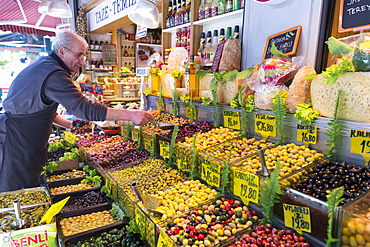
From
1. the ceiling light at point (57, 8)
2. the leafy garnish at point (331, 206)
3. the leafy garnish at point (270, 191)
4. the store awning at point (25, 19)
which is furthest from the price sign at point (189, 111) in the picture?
the store awning at point (25, 19)

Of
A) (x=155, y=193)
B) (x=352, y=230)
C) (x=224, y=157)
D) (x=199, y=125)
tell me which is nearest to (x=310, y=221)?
(x=352, y=230)

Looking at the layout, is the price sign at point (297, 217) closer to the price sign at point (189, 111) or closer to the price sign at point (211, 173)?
the price sign at point (211, 173)

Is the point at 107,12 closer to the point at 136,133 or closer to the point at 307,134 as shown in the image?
the point at 136,133

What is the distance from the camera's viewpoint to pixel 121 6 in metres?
6.02

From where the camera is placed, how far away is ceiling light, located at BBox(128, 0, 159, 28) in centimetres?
362

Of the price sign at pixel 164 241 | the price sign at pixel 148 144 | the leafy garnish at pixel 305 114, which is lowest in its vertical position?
the price sign at pixel 164 241

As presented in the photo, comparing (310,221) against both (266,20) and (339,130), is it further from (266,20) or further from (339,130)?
(266,20)

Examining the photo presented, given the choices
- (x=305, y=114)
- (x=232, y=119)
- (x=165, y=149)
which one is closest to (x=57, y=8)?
(x=165, y=149)

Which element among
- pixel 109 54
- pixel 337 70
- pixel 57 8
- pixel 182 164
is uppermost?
pixel 57 8

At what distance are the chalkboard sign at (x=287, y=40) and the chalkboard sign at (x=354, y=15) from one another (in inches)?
14.5

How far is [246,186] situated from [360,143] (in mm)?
682

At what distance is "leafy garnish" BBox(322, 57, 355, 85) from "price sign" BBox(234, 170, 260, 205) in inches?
28.9

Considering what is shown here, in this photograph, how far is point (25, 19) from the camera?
869cm

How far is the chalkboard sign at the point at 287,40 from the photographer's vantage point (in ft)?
7.61
